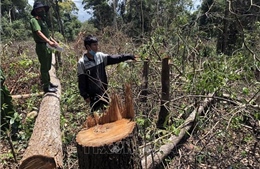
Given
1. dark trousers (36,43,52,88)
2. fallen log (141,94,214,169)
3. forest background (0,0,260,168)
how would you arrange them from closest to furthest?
fallen log (141,94,214,169)
forest background (0,0,260,168)
dark trousers (36,43,52,88)

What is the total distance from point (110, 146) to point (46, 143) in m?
1.11

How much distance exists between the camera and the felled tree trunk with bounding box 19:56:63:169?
7.70 ft

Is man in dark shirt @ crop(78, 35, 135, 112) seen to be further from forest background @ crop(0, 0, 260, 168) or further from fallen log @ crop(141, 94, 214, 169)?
fallen log @ crop(141, 94, 214, 169)

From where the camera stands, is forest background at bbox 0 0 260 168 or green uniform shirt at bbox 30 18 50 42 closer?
forest background at bbox 0 0 260 168

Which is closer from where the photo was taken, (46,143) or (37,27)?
(46,143)

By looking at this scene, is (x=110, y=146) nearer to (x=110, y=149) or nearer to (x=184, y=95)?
(x=110, y=149)

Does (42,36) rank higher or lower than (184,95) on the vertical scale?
higher

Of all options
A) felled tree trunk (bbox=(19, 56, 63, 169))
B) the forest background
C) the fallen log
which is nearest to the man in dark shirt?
the forest background

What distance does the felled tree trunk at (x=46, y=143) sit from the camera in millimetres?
2346

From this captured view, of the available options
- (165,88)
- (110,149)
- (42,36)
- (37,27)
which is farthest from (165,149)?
(37,27)

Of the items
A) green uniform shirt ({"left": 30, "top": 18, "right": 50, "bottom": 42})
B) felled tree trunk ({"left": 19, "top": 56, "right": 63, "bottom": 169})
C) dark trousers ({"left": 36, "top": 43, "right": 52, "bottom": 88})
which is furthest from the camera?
dark trousers ({"left": 36, "top": 43, "right": 52, "bottom": 88})

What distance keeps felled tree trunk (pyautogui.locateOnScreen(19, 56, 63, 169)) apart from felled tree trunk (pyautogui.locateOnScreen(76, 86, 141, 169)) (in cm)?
40

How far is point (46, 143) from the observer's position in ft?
9.36

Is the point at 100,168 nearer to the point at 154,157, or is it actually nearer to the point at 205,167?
the point at 154,157
